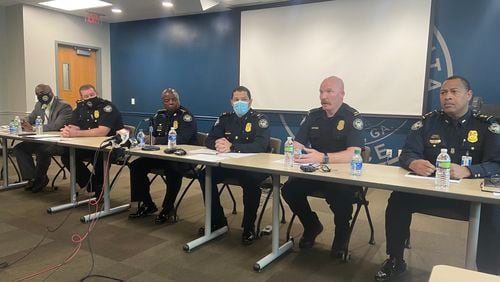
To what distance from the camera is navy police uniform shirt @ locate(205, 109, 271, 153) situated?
305 cm

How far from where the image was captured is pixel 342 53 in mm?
5051

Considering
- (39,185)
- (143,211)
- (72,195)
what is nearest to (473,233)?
(143,211)

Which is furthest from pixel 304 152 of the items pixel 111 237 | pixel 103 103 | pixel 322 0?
A: pixel 322 0

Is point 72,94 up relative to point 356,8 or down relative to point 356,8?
down

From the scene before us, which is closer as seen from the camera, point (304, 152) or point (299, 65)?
point (304, 152)

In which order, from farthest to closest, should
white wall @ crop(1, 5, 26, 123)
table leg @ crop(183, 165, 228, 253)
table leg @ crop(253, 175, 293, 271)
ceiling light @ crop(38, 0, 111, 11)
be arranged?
white wall @ crop(1, 5, 26, 123)
ceiling light @ crop(38, 0, 111, 11)
table leg @ crop(183, 165, 228, 253)
table leg @ crop(253, 175, 293, 271)

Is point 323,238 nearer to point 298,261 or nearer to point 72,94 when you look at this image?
point 298,261

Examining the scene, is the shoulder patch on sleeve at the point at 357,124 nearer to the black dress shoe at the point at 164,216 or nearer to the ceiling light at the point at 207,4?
the black dress shoe at the point at 164,216

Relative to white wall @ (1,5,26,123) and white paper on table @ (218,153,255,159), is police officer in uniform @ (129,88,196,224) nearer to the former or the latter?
white paper on table @ (218,153,255,159)

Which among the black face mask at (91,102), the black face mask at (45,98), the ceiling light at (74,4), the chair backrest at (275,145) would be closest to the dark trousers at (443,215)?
the chair backrest at (275,145)

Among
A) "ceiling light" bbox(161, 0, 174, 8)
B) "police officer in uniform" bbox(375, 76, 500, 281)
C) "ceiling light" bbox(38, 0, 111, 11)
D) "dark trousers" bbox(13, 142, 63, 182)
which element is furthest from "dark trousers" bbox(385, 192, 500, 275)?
"ceiling light" bbox(38, 0, 111, 11)

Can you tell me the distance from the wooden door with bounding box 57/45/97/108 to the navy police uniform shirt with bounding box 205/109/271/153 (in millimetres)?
4758

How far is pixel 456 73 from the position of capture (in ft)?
14.6

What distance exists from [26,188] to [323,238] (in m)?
3.40
